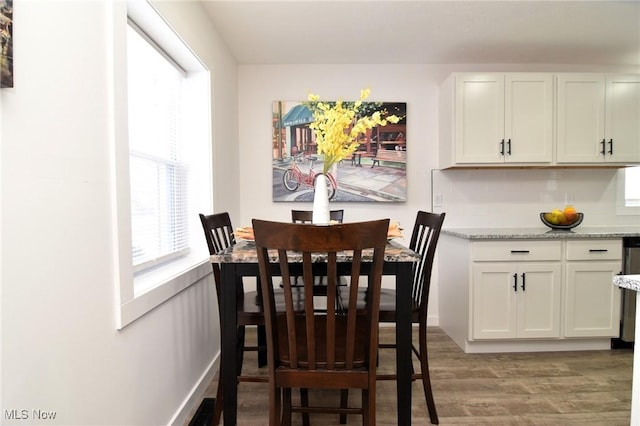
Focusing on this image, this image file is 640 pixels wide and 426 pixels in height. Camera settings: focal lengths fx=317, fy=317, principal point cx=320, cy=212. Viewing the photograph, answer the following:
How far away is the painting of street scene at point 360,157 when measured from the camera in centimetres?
301

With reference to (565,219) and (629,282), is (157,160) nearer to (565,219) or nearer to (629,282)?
(629,282)

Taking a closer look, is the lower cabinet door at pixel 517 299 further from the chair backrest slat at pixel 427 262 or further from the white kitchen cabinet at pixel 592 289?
the chair backrest slat at pixel 427 262

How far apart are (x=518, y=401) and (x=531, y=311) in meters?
0.85

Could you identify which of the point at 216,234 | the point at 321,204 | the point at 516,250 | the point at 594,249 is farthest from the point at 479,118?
the point at 216,234

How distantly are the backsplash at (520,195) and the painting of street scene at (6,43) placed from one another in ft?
9.72

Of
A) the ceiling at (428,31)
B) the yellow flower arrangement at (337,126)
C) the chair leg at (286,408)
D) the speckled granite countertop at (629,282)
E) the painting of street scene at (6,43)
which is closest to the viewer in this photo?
the painting of street scene at (6,43)

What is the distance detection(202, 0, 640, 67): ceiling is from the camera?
7.02ft

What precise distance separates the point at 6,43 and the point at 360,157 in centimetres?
255

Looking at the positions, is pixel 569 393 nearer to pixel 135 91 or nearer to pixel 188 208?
pixel 188 208

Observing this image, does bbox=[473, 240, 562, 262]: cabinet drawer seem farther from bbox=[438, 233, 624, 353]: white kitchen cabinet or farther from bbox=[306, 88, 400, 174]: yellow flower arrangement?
bbox=[306, 88, 400, 174]: yellow flower arrangement

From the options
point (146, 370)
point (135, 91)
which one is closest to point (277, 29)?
point (135, 91)

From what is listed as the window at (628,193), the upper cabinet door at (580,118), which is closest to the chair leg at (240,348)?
the upper cabinet door at (580,118)

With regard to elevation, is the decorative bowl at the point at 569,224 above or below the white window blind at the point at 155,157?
below

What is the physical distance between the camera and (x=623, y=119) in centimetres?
272
